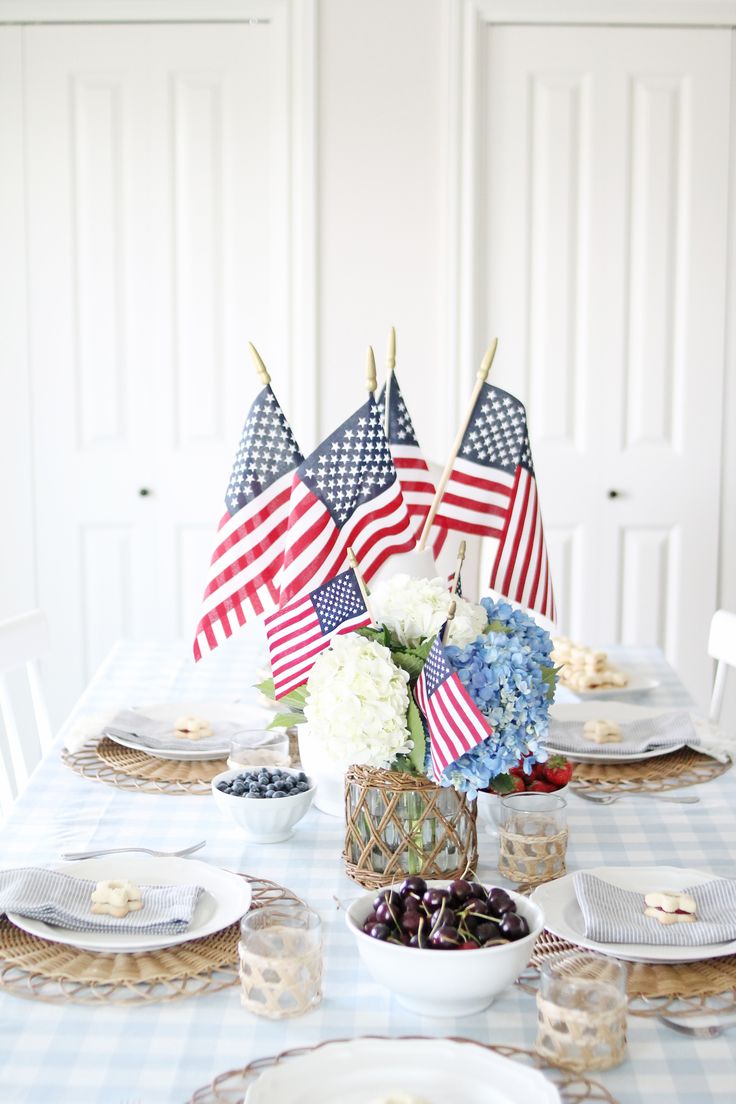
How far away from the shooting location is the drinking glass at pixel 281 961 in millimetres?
1018

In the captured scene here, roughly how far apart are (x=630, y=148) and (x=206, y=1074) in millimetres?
3067

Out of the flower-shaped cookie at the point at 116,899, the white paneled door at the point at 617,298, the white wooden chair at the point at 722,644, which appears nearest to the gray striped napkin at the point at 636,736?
the white wooden chair at the point at 722,644

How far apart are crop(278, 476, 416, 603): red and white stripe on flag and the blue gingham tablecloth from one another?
0.32m

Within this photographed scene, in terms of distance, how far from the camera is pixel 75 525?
3568 millimetres

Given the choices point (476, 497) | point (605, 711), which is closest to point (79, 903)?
point (476, 497)

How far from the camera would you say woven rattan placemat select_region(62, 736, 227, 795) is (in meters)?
1.63

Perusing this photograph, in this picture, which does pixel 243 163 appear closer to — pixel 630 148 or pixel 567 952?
pixel 630 148

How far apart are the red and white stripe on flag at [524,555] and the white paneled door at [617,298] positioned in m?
1.84

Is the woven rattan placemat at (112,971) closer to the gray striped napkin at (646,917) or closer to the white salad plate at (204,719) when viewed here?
the gray striped napkin at (646,917)

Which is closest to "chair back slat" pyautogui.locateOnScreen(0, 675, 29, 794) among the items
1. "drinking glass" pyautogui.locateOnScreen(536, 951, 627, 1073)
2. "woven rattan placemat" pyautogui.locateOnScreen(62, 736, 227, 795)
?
"woven rattan placemat" pyautogui.locateOnScreen(62, 736, 227, 795)

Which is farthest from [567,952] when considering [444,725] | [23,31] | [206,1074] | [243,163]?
[23,31]

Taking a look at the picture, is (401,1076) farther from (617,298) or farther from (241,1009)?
(617,298)

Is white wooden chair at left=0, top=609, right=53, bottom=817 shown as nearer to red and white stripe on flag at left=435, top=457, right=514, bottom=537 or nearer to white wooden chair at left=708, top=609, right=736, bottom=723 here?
red and white stripe on flag at left=435, top=457, right=514, bottom=537

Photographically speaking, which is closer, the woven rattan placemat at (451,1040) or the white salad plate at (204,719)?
the woven rattan placemat at (451,1040)
